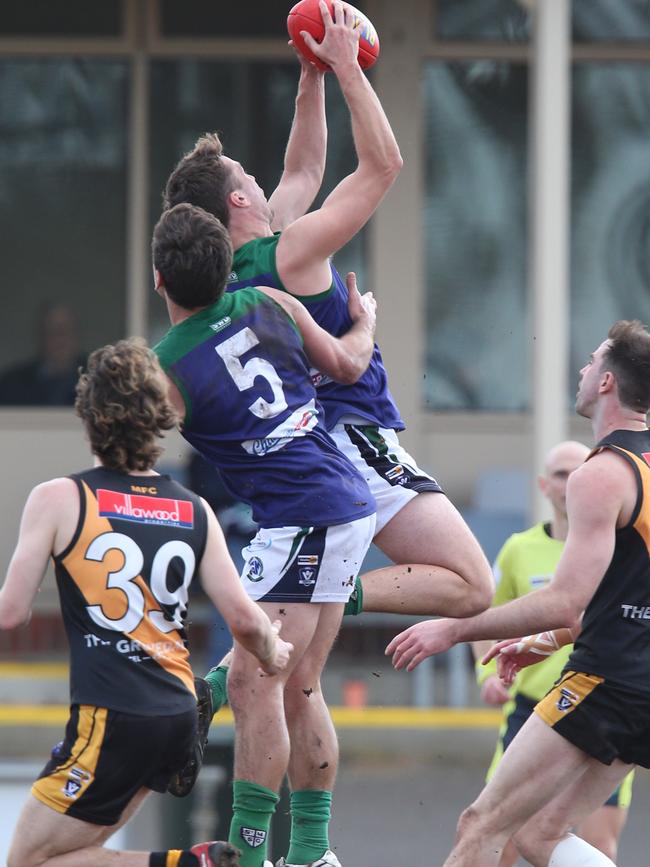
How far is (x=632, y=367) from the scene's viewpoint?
18.7 ft

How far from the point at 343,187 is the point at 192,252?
616mm

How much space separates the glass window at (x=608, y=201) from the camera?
13.8 meters

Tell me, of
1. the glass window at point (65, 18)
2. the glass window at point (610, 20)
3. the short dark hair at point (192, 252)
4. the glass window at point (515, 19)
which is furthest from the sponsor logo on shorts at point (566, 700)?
the glass window at point (65, 18)

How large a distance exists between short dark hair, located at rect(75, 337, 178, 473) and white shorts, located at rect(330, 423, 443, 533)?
1366 millimetres

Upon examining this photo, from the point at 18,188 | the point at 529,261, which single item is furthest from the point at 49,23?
the point at 529,261

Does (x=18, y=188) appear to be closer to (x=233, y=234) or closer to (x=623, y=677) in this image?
(x=233, y=234)

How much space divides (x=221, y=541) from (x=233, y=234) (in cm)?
141

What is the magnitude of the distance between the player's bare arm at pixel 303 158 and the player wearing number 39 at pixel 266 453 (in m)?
0.81

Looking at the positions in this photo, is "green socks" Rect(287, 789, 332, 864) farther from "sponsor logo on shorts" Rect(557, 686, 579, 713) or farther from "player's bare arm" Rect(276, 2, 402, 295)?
"player's bare arm" Rect(276, 2, 402, 295)

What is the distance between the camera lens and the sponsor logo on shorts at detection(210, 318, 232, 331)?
5535 millimetres

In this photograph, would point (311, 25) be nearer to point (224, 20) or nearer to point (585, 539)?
point (585, 539)

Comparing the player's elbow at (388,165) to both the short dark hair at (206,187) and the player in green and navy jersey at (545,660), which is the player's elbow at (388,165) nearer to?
the short dark hair at (206,187)

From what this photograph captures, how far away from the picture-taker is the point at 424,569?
6.05 meters

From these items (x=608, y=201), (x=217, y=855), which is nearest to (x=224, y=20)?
(x=608, y=201)
